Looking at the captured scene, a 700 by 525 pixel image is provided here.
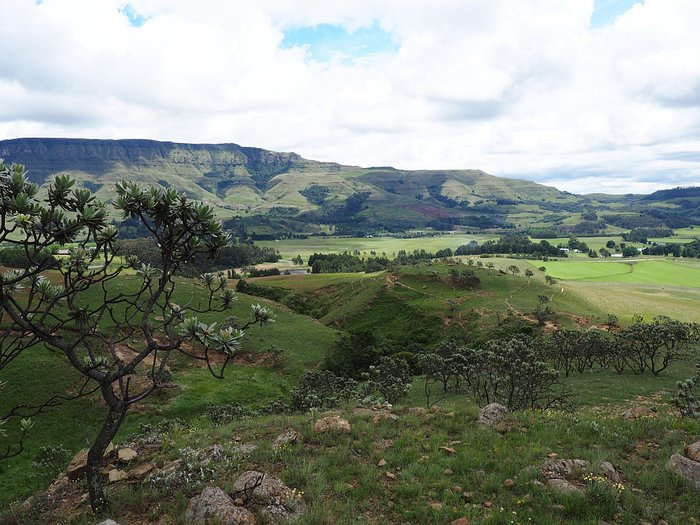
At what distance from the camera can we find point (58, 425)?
3681 cm

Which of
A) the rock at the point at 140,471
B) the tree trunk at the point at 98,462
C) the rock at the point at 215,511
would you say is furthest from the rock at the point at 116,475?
the rock at the point at 215,511

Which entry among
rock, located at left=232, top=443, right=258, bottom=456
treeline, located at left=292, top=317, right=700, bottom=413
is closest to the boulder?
rock, located at left=232, top=443, right=258, bottom=456

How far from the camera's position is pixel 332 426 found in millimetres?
15805

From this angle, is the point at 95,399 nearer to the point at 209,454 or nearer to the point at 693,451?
the point at 209,454

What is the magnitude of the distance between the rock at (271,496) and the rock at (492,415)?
29.1 ft

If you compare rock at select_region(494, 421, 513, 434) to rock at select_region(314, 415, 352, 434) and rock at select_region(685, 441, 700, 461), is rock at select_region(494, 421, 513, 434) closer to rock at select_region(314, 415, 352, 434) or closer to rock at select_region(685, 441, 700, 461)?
rock at select_region(685, 441, 700, 461)

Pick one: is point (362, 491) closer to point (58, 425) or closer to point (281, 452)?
point (281, 452)

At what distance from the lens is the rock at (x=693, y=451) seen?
1166cm

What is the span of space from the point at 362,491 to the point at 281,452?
3.74m

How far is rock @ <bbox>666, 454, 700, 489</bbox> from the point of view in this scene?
1082cm

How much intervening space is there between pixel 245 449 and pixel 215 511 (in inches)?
187

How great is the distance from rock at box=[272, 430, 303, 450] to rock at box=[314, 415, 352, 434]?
0.86 m

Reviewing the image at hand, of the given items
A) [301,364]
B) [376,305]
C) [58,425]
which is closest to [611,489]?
[58,425]

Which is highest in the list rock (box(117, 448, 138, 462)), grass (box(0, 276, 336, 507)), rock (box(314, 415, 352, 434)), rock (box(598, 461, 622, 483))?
rock (box(598, 461, 622, 483))
